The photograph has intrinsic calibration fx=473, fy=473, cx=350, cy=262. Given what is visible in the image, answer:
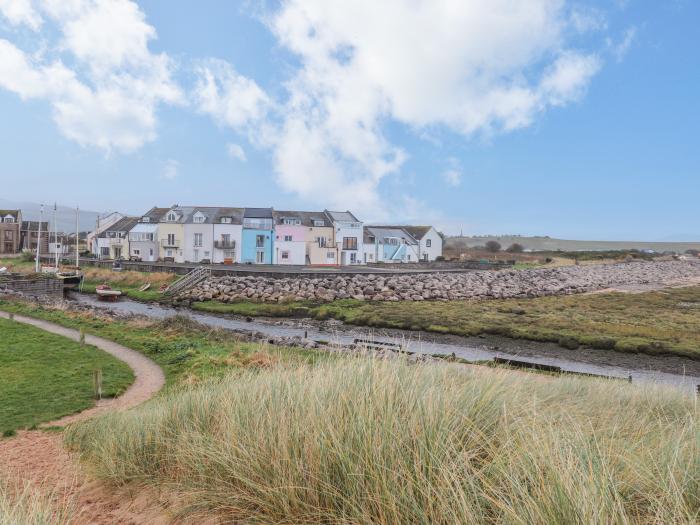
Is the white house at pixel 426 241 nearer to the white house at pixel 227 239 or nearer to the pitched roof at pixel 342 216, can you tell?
the pitched roof at pixel 342 216

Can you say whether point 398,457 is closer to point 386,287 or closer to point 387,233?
point 386,287

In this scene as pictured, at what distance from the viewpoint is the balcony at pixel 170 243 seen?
6413 centimetres

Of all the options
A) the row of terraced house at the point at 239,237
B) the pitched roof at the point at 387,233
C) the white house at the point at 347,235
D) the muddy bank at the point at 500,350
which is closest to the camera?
the muddy bank at the point at 500,350

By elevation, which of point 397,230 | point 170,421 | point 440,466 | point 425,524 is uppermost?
point 397,230

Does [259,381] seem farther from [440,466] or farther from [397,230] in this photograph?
[397,230]

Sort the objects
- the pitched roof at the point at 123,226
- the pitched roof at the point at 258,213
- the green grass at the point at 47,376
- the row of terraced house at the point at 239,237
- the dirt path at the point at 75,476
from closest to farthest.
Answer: the dirt path at the point at 75,476, the green grass at the point at 47,376, the row of terraced house at the point at 239,237, the pitched roof at the point at 258,213, the pitched roof at the point at 123,226

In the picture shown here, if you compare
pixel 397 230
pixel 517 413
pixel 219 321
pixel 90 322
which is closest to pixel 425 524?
pixel 517 413

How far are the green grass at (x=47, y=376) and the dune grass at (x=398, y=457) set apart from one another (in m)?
5.01

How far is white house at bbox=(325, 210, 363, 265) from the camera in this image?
6838 centimetres

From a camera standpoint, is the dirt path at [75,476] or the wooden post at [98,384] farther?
the wooden post at [98,384]

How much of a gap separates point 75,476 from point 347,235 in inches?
2520

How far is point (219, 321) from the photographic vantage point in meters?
30.6

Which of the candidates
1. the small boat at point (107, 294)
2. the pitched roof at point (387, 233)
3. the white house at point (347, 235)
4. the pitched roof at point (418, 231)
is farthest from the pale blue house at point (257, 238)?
the pitched roof at point (418, 231)

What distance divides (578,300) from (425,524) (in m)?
40.3
